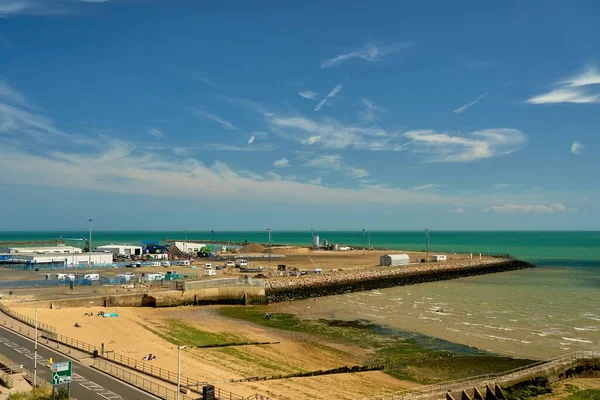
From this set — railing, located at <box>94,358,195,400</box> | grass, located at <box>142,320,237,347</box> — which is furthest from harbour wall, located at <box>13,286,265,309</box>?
railing, located at <box>94,358,195,400</box>

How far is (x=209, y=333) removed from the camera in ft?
174

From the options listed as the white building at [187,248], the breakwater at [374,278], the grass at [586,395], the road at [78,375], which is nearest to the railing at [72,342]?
the road at [78,375]

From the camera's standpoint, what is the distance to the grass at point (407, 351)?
40.7 metres

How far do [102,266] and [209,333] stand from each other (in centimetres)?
7467

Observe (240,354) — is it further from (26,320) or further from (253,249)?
(253,249)

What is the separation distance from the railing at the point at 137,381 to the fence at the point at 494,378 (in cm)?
1291

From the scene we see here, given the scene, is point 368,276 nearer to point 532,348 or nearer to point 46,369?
point 532,348

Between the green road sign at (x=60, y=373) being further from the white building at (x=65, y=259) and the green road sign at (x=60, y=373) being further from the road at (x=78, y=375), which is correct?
the white building at (x=65, y=259)

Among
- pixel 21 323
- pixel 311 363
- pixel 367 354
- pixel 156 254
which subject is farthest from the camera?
pixel 156 254

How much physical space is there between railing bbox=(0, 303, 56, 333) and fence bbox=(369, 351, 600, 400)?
3376 cm

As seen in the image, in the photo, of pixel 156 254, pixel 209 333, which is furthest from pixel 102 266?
pixel 209 333

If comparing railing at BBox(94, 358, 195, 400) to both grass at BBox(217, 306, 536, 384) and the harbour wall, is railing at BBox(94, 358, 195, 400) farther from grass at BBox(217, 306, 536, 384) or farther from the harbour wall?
the harbour wall

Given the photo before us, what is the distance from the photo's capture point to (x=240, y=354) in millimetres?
44656

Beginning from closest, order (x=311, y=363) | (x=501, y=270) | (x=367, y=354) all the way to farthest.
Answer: (x=311, y=363), (x=367, y=354), (x=501, y=270)
